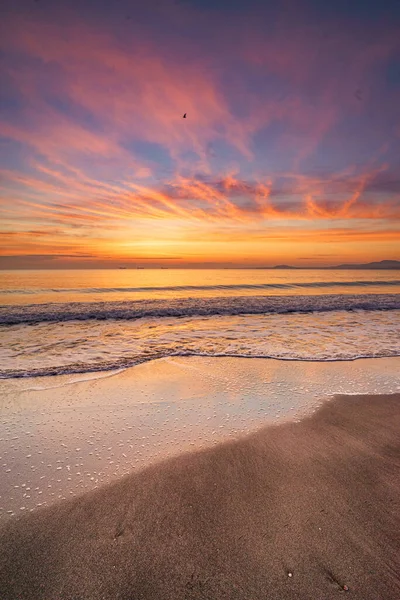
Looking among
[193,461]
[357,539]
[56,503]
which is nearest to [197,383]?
[193,461]

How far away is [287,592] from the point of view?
86.7 inches

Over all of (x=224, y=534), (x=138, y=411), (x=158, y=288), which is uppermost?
(x=224, y=534)

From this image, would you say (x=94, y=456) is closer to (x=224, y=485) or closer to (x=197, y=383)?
(x=224, y=485)

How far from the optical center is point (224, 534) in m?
2.67

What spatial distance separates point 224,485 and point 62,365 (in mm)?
6244

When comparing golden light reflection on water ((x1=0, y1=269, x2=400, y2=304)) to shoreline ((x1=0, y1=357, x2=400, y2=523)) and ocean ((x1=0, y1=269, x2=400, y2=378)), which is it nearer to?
ocean ((x1=0, y1=269, x2=400, y2=378))

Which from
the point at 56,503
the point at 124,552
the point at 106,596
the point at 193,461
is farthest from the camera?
the point at 193,461

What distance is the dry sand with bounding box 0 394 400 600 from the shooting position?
2.25m

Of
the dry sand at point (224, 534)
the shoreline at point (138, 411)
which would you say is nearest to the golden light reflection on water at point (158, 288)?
the shoreline at point (138, 411)

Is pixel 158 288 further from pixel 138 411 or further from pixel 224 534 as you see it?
pixel 224 534

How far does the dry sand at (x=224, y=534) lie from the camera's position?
2.25 meters

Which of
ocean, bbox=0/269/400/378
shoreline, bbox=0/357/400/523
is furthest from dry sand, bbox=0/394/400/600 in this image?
ocean, bbox=0/269/400/378

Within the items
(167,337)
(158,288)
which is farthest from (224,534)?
(158,288)

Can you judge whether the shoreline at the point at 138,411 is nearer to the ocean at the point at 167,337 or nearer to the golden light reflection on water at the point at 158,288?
the ocean at the point at 167,337
